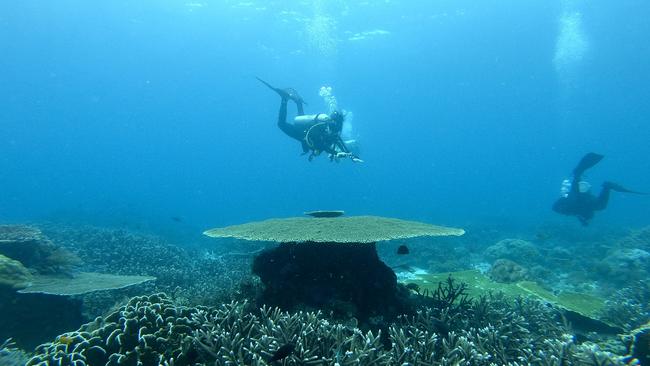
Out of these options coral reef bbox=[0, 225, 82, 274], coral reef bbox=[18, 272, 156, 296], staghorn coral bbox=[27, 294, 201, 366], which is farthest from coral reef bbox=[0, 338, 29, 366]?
coral reef bbox=[0, 225, 82, 274]

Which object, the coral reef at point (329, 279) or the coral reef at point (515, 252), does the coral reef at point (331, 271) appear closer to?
the coral reef at point (329, 279)

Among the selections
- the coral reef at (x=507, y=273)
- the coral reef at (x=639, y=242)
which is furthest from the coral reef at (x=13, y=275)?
the coral reef at (x=639, y=242)

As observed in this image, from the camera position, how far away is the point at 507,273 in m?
12.2

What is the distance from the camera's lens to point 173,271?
12.9m

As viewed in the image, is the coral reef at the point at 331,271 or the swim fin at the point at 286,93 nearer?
the coral reef at the point at 331,271

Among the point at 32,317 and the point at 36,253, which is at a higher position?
the point at 36,253

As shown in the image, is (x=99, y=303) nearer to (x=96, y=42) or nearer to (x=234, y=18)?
(x=234, y=18)

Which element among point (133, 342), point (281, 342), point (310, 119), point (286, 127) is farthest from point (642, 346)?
point (286, 127)

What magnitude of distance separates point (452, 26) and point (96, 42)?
9514 centimetres

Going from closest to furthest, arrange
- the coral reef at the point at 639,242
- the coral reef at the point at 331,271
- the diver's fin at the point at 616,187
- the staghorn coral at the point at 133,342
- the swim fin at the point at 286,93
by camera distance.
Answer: the staghorn coral at the point at 133,342
the coral reef at the point at 331,271
the diver's fin at the point at 616,187
the swim fin at the point at 286,93
the coral reef at the point at 639,242

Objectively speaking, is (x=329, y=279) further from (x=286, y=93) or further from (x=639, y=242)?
(x=639, y=242)

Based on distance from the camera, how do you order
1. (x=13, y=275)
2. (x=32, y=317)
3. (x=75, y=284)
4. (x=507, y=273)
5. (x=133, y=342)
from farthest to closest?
(x=507, y=273)
(x=75, y=284)
(x=13, y=275)
(x=32, y=317)
(x=133, y=342)

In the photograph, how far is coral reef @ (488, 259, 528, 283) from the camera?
1188 centimetres

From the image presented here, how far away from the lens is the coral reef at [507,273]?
39.0 feet
